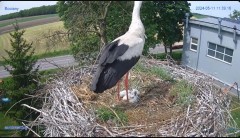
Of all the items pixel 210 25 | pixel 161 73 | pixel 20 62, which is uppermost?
pixel 20 62

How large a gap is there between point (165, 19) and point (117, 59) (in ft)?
15.5

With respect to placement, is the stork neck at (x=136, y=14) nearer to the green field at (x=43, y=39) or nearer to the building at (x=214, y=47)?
the green field at (x=43, y=39)

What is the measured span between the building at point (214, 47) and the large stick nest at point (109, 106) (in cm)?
485

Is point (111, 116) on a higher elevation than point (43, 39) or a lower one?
lower

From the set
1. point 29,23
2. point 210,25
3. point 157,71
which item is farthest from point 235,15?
point 29,23

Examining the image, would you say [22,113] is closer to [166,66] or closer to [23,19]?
[23,19]

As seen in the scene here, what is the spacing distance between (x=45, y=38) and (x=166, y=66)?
2.02m

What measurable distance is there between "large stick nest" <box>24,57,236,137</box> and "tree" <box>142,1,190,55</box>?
1134 mm

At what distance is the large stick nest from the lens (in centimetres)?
367

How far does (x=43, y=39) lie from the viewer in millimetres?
5133

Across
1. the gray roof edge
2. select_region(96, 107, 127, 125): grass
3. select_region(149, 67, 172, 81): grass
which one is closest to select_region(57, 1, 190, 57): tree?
select_region(149, 67, 172, 81): grass

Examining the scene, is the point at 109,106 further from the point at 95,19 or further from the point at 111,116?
the point at 95,19

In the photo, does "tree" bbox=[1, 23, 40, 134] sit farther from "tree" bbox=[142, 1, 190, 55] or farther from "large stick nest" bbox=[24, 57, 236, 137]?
"tree" bbox=[142, 1, 190, 55]

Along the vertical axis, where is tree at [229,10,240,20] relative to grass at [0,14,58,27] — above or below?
below
